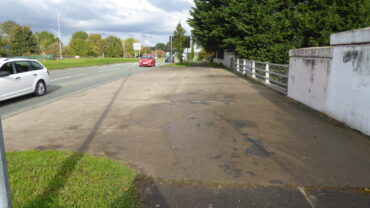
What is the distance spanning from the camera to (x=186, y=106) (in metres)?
8.51

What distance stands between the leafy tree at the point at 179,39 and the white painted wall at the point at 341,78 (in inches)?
1607

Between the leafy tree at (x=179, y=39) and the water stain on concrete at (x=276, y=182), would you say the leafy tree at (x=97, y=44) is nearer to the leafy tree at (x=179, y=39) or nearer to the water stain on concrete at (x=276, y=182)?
the leafy tree at (x=179, y=39)

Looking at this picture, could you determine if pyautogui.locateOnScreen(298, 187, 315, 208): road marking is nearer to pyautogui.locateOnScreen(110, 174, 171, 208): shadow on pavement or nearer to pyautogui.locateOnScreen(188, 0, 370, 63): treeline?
pyautogui.locateOnScreen(110, 174, 171, 208): shadow on pavement

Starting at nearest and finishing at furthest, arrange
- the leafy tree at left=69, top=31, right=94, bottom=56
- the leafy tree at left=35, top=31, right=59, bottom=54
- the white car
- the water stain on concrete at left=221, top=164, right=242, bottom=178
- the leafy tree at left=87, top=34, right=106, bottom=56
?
1. the water stain on concrete at left=221, top=164, right=242, bottom=178
2. the white car
3. the leafy tree at left=69, top=31, right=94, bottom=56
4. the leafy tree at left=87, top=34, right=106, bottom=56
5. the leafy tree at left=35, top=31, right=59, bottom=54

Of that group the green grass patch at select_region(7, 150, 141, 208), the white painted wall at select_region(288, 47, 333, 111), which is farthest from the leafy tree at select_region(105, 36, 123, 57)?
the green grass patch at select_region(7, 150, 141, 208)

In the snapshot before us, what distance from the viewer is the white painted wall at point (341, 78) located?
5.35 metres

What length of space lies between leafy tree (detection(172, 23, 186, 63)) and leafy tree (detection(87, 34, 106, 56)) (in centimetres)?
8005

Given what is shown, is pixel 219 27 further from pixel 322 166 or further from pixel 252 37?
pixel 322 166

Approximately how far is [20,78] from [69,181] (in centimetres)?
786

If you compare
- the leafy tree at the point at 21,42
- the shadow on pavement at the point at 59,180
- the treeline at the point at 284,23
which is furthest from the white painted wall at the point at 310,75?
the leafy tree at the point at 21,42

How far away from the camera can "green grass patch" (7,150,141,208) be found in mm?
3004

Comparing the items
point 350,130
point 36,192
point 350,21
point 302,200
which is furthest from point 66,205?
point 350,21

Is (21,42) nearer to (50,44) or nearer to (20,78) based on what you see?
(50,44)

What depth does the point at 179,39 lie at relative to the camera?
48844 mm
